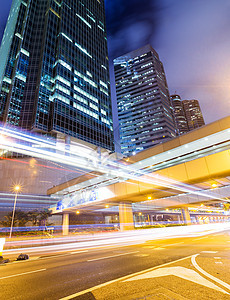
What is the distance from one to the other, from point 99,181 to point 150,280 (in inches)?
853

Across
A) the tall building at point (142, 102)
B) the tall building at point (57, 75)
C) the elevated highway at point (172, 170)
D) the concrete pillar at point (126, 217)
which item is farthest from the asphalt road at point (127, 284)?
the tall building at point (142, 102)

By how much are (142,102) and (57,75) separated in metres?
100

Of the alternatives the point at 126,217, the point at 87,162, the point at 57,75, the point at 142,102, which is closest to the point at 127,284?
the point at 126,217

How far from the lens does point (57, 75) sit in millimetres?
64375

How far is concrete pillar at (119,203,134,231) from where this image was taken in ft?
79.3

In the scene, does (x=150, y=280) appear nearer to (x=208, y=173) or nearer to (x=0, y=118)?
(x=208, y=173)

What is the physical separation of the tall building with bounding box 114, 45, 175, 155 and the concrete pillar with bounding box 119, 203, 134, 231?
345ft

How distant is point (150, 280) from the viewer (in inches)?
191

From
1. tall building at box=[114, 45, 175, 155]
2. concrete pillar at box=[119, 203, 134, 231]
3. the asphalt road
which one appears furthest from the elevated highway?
tall building at box=[114, 45, 175, 155]

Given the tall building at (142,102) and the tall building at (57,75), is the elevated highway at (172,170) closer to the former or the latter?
the tall building at (57,75)

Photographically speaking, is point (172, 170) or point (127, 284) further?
point (172, 170)

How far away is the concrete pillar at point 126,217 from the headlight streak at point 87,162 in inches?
221

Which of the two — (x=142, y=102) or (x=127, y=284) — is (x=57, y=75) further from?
(x=142, y=102)

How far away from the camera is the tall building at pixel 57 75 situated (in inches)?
2318
